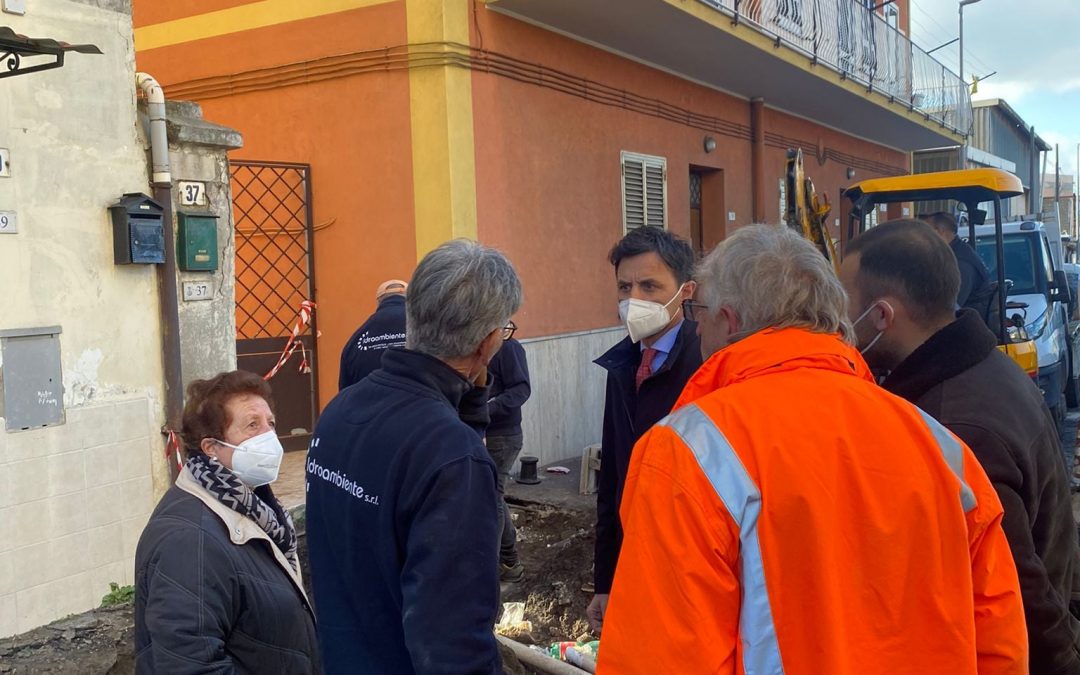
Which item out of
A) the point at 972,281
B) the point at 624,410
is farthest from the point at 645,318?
the point at 972,281

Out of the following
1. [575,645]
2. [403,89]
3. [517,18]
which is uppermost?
[517,18]

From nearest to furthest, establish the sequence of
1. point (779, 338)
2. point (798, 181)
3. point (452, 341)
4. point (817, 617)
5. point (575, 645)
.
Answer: point (817, 617)
point (779, 338)
point (452, 341)
point (575, 645)
point (798, 181)

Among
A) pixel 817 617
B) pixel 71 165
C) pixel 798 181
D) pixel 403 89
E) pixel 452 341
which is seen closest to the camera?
pixel 817 617

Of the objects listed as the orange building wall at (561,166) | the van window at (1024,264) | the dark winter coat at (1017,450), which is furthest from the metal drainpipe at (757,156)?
the dark winter coat at (1017,450)

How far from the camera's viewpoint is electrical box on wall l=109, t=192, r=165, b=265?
535 centimetres

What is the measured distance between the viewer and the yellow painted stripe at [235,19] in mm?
8266

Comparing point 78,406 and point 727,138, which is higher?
point 727,138

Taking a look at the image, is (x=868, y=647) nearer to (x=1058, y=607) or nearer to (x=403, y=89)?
(x=1058, y=607)

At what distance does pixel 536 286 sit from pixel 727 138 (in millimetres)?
4827

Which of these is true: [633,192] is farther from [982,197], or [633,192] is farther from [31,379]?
[31,379]

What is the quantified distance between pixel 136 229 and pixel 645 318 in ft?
11.2

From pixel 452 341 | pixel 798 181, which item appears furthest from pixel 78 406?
pixel 798 181

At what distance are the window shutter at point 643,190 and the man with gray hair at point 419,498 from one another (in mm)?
7900

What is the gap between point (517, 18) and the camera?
8312 mm
